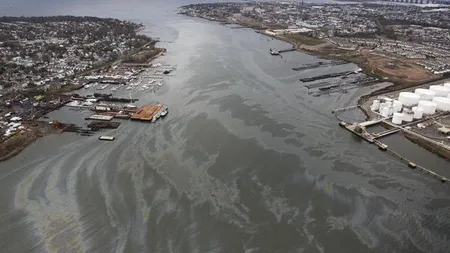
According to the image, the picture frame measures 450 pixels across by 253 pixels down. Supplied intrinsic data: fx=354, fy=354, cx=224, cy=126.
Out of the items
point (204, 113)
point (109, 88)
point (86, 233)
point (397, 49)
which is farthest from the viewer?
point (397, 49)

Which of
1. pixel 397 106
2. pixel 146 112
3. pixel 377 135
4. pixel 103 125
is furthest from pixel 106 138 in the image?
pixel 397 106

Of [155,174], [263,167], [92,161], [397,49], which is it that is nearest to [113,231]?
[155,174]

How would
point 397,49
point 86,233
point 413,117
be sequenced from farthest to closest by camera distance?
point 397,49, point 413,117, point 86,233

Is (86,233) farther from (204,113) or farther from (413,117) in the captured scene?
(413,117)

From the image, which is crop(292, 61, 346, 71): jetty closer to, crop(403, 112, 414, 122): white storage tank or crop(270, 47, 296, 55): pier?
crop(270, 47, 296, 55): pier

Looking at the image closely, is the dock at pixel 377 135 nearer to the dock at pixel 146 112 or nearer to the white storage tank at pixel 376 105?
the white storage tank at pixel 376 105

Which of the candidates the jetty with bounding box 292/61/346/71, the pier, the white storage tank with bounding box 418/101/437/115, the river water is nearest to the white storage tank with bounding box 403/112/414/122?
the white storage tank with bounding box 418/101/437/115

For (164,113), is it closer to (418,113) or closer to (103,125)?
(103,125)
